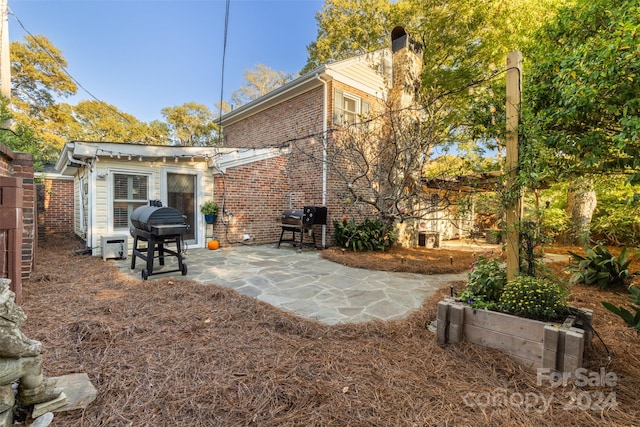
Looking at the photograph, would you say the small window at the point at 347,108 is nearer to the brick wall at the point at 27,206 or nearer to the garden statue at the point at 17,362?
the brick wall at the point at 27,206

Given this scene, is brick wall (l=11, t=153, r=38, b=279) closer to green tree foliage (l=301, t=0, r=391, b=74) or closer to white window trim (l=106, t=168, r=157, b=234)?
white window trim (l=106, t=168, r=157, b=234)

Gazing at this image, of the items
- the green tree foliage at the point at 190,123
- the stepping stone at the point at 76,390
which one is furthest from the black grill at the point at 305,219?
the green tree foliage at the point at 190,123

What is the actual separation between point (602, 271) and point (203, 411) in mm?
5880

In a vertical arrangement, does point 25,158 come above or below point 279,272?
above

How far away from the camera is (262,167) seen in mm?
8562

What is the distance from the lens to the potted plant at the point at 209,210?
7.64 m

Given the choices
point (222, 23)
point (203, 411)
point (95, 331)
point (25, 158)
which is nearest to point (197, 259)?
point (25, 158)

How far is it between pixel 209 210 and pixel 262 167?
2.06 metres

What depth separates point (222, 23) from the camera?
21.5ft

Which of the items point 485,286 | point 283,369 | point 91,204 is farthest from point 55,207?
point 485,286

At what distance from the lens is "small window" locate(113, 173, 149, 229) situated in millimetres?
6770

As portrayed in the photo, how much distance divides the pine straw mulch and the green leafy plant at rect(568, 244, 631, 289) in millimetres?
1691

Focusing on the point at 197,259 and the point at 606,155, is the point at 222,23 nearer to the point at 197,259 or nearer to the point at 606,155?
the point at 197,259

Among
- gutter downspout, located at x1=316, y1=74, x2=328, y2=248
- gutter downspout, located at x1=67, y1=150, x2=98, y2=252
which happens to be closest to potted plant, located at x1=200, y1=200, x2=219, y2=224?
gutter downspout, located at x1=67, y1=150, x2=98, y2=252
